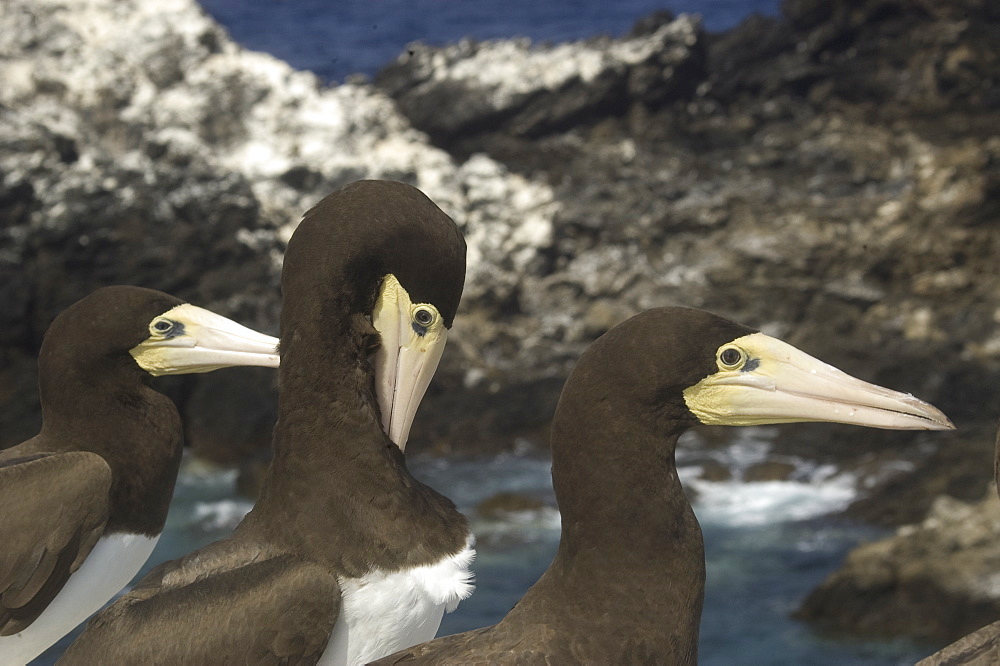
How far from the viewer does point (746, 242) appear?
21703 mm

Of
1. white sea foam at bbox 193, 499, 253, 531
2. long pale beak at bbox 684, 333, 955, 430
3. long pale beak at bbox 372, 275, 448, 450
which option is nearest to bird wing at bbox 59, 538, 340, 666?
long pale beak at bbox 372, 275, 448, 450

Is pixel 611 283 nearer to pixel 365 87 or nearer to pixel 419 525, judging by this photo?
pixel 365 87

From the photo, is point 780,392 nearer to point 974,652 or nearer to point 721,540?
point 974,652

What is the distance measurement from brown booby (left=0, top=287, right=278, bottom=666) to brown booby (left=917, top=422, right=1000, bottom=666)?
2509 millimetres

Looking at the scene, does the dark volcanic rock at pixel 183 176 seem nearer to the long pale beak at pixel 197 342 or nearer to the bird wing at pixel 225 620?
the long pale beak at pixel 197 342

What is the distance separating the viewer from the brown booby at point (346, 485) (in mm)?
3787

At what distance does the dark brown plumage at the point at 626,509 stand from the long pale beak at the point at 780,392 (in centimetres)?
6

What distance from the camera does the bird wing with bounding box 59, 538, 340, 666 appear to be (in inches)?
145

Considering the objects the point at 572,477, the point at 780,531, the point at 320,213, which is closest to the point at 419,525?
the point at 572,477

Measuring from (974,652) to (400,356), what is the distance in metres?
2.04

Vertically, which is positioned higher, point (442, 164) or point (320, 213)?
point (442, 164)

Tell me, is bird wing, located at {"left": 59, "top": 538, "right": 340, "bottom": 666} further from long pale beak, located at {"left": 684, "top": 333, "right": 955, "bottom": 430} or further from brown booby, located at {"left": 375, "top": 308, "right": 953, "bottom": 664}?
long pale beak, located at {"left": 684, "top": 333, "right": 955, "bottom": 430}

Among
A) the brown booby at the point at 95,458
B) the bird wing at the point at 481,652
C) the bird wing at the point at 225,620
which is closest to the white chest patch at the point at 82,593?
the brown booby at the point at 95,458

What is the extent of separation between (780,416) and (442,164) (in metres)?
20.1
